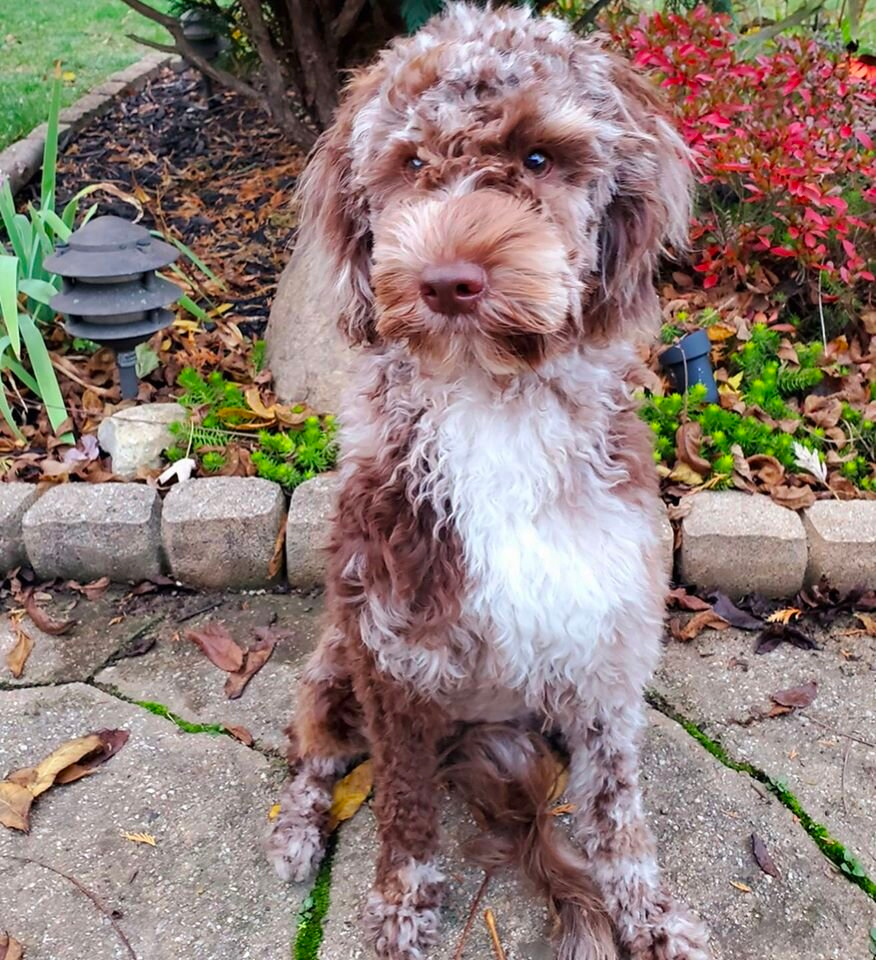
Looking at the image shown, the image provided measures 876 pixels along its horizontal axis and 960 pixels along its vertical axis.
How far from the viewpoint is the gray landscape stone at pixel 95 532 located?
3.12m

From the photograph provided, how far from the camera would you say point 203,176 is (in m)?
5.22

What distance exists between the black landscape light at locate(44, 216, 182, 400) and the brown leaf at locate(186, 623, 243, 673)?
1.12m

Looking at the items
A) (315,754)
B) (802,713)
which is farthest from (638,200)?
(802,713)

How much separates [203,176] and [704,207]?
9.31 ft

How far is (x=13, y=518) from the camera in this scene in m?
3.16

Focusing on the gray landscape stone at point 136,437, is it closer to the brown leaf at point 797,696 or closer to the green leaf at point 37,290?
the green leaf at point 37,290

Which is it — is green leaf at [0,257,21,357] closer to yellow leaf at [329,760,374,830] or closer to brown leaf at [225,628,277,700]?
brown leaf at [225,628,277,700]

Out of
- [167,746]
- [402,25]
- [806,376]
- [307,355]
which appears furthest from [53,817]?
[402,25]

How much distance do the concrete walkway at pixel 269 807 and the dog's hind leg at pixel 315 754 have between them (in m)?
0.08

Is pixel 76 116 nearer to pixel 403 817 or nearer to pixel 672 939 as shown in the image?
pixel 403 817

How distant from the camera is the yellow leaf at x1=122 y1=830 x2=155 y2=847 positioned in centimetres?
235

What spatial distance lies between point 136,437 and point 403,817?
189 cm

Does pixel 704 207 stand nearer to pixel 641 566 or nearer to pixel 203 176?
pixel 641 566

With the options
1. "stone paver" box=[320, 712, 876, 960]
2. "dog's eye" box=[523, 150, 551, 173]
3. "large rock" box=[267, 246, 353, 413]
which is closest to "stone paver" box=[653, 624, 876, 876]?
"stone paver" box=[320, 712, 876, 960]
